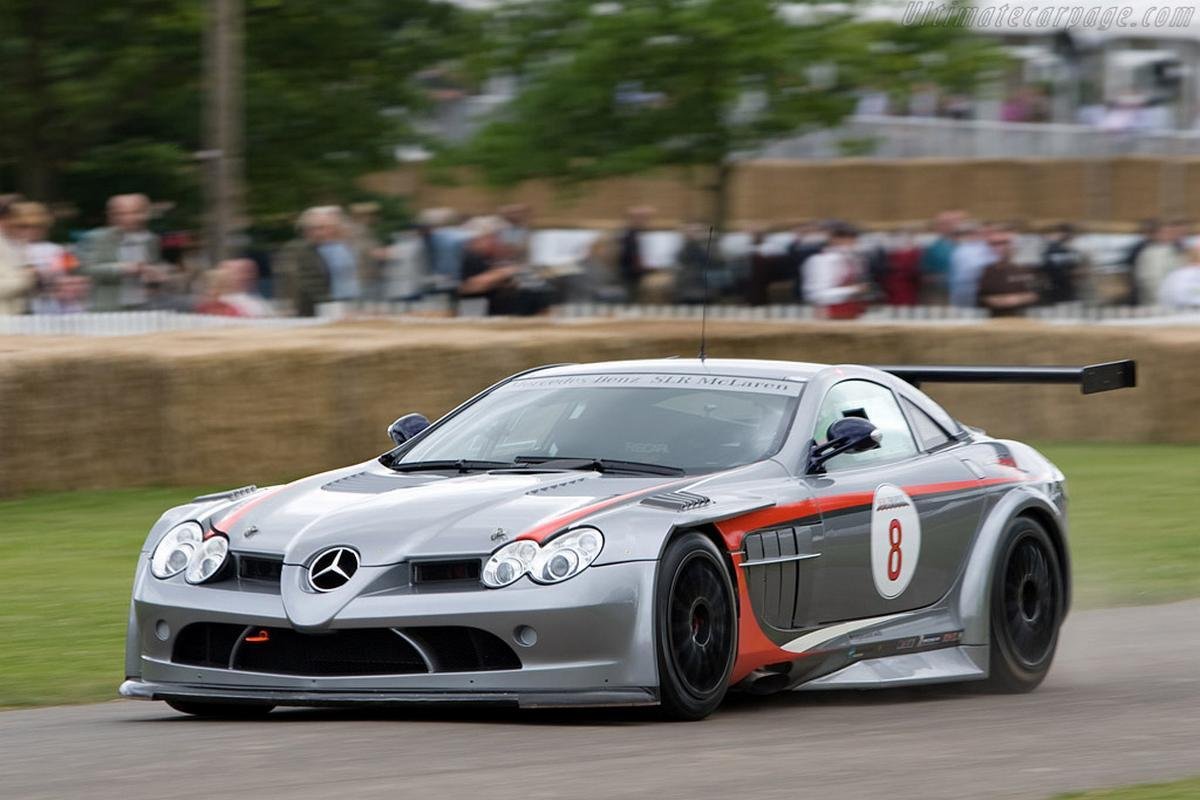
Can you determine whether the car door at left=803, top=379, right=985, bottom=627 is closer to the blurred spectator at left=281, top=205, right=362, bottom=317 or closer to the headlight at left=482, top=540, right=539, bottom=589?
the headlight at left=482, top=540, right=539, bottom=589

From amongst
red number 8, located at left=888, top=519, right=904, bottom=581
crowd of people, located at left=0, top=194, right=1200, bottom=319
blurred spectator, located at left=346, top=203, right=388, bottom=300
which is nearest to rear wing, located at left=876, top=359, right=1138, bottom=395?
red number 8, located at left=888, top=519, right=904, bottom=581

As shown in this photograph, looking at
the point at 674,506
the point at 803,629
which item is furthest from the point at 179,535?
the point at 803,629

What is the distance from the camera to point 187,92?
75.4ft

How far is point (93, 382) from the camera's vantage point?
44.8 ft

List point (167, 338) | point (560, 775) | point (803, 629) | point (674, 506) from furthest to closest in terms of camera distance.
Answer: point (167, 338)
point (803, 629)
point (674, 506)
point (560, 775)

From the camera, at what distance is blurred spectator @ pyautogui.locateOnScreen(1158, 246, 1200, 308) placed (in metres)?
19.6

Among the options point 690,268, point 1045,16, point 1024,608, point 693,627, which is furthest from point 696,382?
point 1045,16

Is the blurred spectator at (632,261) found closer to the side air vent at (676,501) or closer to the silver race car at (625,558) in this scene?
the silver race car at (625,558)

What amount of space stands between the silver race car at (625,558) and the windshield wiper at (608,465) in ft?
0.05

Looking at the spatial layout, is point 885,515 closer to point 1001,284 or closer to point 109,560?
point 109,560

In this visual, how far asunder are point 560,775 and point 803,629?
1.81 m

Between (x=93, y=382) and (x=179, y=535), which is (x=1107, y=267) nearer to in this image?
(x=93, y=382)

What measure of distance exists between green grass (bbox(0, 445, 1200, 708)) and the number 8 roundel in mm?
2740

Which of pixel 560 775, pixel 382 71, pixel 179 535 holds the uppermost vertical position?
pixel 382 71
